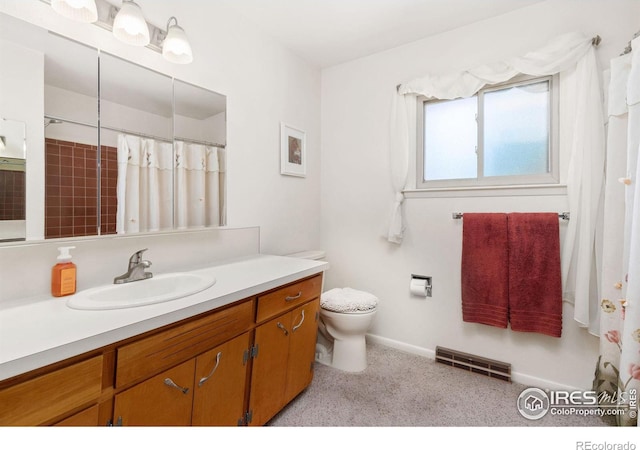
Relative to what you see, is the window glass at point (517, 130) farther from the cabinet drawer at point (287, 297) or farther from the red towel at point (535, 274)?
the cabinet drawer at point (287, 297)

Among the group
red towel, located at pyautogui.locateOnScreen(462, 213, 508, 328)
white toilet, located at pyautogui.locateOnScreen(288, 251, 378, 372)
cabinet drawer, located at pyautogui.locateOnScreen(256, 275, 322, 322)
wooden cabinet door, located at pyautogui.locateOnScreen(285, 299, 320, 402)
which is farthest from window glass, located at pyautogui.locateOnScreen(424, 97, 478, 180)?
wooden cabinet door, located at pyautogui.locateOnScreen(285, 299, 320, 402)

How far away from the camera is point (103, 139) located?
1.29m

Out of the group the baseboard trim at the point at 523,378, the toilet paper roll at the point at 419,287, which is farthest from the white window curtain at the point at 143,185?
the baseboard trim at the point at 523,378

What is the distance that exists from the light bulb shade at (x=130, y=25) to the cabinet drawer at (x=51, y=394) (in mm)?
1327

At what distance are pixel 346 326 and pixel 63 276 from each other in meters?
1.54

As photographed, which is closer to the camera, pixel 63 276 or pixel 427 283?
pixel 63 276

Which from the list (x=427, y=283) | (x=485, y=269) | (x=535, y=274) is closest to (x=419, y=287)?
(x=427, y=283)

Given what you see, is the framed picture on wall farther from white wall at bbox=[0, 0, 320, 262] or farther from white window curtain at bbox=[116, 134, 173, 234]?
white window curtain at bbox=[116, 134, 173, 234]

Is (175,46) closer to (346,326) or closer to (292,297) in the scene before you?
(292,297)

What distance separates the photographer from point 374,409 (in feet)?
5.46

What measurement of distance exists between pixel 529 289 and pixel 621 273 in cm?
43

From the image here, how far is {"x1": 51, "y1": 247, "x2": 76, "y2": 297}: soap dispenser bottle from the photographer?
1.12 meters
